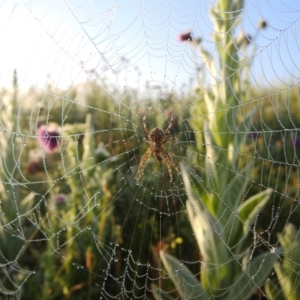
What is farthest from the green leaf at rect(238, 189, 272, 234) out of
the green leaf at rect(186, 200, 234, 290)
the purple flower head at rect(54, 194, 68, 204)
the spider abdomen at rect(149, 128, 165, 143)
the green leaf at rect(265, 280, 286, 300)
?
the purple flower head at rect(54, 194, 68, 204)

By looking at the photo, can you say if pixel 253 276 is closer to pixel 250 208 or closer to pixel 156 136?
pixel 250 208

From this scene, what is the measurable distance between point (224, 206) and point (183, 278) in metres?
0.42

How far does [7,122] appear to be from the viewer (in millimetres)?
2402

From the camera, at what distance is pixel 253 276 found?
2.13 meters

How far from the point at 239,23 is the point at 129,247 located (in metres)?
1.68

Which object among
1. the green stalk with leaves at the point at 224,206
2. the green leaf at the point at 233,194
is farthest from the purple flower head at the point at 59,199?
the green leaf at the point at 233,194

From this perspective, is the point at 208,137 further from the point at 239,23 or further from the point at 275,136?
the point at 275,136

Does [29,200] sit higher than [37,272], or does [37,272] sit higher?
Answer: [29,200]

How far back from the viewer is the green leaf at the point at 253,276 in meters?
2.15

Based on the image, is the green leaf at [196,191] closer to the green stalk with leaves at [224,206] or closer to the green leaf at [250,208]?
the green stalk with leaves at [224,206]

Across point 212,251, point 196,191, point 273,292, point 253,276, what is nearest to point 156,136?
point 196,191

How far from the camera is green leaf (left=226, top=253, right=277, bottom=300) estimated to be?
2.15m

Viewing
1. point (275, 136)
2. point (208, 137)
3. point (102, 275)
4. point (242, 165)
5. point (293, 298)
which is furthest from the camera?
point (275, 136)

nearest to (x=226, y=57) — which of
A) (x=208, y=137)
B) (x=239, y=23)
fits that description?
(x=239, y=23)
